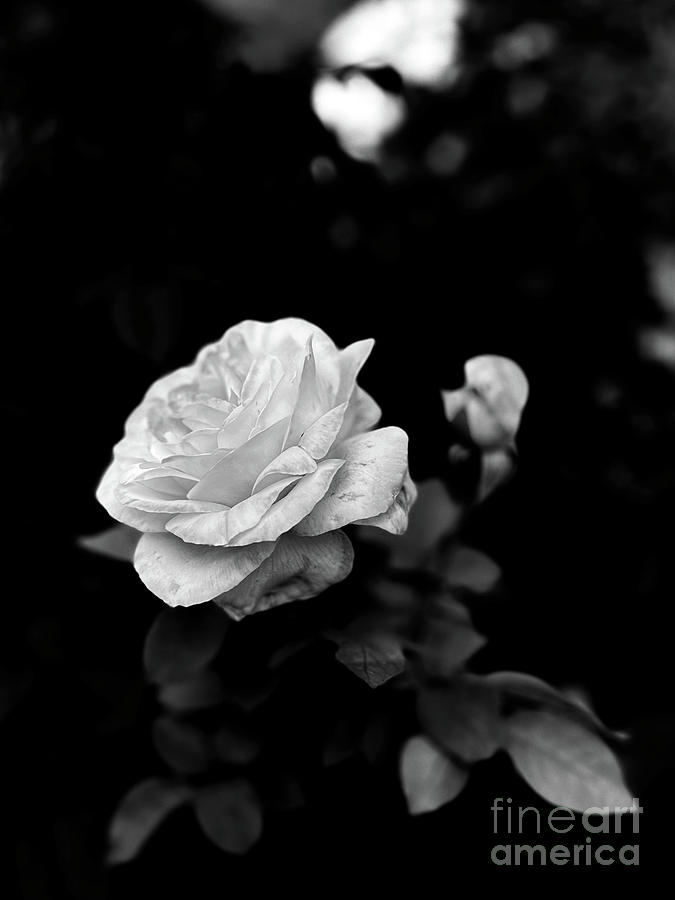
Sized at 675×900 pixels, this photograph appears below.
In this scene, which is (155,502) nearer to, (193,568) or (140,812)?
(193,568)

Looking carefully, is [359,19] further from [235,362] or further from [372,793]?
[372,793]

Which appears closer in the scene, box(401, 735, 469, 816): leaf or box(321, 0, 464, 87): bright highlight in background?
box(401, 735, 469, 816): leaf

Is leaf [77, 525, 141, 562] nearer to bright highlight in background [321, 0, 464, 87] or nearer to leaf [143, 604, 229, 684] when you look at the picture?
leaf [143, 604, 229, 684]

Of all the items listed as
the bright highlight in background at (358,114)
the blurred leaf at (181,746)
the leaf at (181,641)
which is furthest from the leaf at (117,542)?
the bright highlight in background at (358,114)

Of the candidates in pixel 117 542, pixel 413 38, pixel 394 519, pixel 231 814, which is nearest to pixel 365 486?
pixel 394 519

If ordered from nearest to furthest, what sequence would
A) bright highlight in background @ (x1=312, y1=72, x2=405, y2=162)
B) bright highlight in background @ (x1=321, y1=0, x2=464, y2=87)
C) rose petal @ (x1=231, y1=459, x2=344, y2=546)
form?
rose petal @ (x1=231, y1=459, x2=344, y2=546)
bright highlight in background @ (x1=312, y1=72, x2=405, y2=162)
bright highlight in background @ (x1=321, y1=0, x2=464, y2=87)

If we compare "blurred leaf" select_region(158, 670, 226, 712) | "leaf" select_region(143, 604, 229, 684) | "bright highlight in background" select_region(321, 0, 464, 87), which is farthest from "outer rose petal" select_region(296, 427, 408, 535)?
"bright highlight in background" select_region(321, 0, 464, 87)

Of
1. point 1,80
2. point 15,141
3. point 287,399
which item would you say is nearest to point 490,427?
point 287,399
